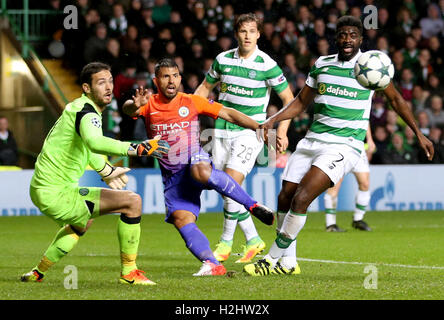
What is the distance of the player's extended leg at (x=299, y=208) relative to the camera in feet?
24.1

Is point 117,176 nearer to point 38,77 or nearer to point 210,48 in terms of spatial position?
point 210,48

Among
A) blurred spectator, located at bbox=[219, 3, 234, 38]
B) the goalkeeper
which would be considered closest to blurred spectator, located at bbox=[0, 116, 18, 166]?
blurred spectator, located at bbox=[219, 3, 234, 38]

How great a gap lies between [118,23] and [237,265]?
33.2 feet

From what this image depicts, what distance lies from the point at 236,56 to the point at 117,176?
2.61 meters

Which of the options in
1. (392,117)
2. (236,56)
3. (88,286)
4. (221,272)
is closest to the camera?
(88,286)

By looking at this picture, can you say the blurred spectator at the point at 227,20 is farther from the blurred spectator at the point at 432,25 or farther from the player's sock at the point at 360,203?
the player's sock at the point at 360,203

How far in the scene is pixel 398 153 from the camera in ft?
55.3

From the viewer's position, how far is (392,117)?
57.6 feet

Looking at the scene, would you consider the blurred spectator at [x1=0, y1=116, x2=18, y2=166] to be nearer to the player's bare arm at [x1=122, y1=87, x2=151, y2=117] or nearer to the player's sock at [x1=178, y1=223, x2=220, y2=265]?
the player's bare arm at [x1=122, y1=87, x2=151, y2=117]

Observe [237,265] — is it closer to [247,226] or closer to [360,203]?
[247,226]

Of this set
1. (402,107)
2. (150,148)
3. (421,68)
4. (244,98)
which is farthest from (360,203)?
(150,148)

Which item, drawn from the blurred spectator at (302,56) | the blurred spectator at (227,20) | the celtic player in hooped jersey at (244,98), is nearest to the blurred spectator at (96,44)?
the blurred spectator at (227,20)
